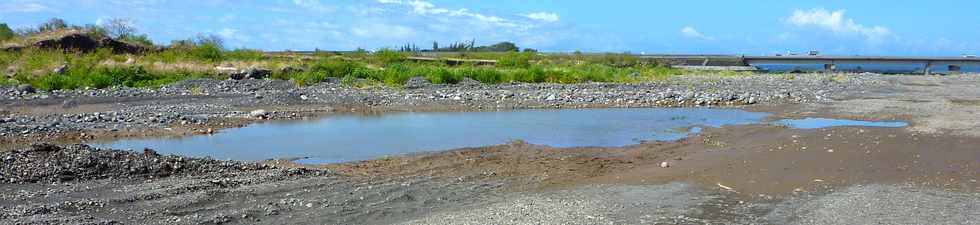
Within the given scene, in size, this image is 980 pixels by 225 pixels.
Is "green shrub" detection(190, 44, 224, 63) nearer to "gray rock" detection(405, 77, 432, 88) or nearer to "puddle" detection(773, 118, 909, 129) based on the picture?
"gray rock" detection(405, 77, 432, 88)

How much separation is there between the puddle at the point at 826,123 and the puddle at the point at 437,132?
0.02 meters

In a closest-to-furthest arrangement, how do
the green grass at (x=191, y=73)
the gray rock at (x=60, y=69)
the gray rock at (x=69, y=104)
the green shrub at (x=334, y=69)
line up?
the gray rock at (x=69, y=104)
the green grass at (x=191, y=73)
the gray rock at (x=60, y=69)
the green shrub at (x=334, y=69)

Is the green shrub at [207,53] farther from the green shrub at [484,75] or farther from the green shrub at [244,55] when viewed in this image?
the green shrub at [484,75]

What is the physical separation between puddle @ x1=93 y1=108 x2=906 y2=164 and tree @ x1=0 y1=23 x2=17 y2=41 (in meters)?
30.3

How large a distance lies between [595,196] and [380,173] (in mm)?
3334

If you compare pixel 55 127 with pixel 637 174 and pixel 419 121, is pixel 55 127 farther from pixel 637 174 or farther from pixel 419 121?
pixel 637 174

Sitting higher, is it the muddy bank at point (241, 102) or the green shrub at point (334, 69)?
the green shrub at point (334, 69)

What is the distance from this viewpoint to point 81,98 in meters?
23.4

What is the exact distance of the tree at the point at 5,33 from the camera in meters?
42.3

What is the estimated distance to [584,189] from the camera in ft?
33.0

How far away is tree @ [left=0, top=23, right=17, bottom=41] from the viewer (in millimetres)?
42294

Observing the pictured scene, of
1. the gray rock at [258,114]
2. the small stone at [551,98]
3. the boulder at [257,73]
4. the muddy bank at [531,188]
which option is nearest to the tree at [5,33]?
the boulder at [257,73]

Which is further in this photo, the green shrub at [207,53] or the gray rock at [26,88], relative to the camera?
the green shrub at [207,53]

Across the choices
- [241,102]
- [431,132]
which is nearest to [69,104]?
[241,102]
